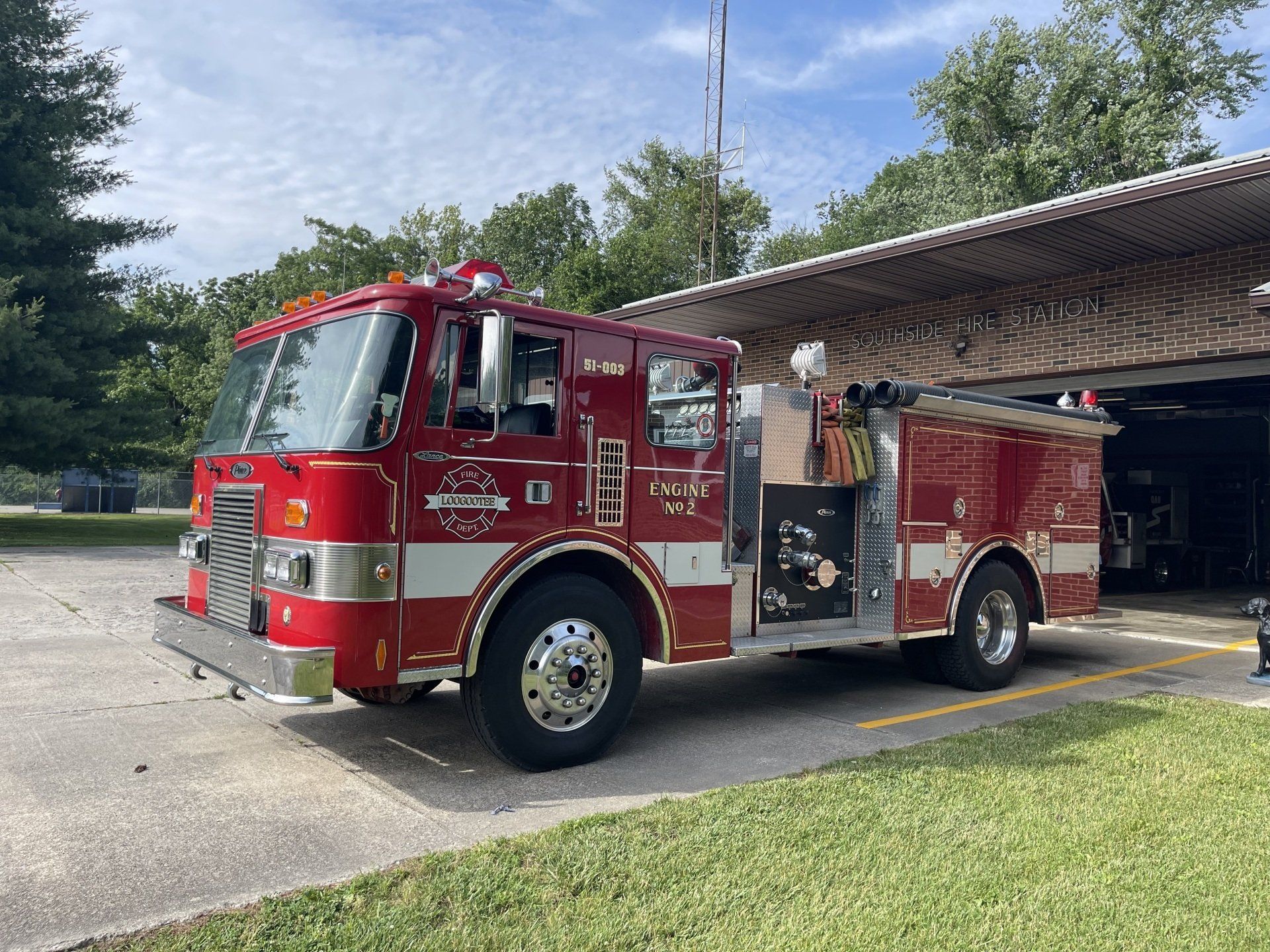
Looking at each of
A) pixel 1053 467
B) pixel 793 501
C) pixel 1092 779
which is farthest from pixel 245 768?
pixel 1053 467

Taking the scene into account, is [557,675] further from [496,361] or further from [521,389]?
[496,361]

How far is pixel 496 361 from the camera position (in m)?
4.69

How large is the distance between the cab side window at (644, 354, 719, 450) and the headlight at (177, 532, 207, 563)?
2.67 meters

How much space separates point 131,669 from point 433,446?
4407 mm

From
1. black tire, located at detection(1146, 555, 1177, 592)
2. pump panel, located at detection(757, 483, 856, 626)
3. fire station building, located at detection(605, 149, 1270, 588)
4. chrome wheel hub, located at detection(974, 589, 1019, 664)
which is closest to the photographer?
pump panel, located at detection(757, 483, 856, 626)

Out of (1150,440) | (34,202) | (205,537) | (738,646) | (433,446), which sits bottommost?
(738,646)

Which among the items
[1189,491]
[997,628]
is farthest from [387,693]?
[1189,491]

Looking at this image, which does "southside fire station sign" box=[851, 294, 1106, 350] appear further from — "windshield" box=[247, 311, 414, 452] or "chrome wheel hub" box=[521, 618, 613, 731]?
"windshield" box=[247, 311, 414, 452]

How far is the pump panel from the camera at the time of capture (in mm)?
6523

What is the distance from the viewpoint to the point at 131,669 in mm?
7496

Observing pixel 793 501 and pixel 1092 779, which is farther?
pixel 793 501

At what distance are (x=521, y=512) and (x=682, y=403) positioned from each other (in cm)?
140

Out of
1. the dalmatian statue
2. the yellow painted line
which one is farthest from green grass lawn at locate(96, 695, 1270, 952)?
the dalmatian statue

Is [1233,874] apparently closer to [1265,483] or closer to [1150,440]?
[1150,440]
